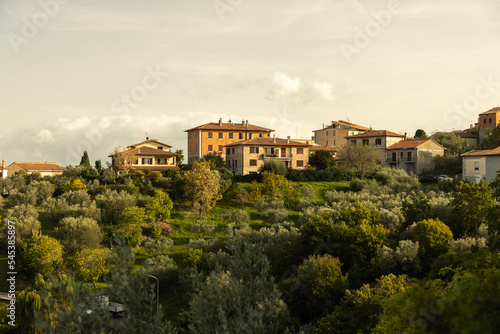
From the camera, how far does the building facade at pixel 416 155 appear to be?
81062 millimetres

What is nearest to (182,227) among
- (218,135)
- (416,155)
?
(218,135)

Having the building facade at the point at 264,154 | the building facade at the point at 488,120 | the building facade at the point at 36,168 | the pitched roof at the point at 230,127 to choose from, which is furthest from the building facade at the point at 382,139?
the building facade at the point at 36,168

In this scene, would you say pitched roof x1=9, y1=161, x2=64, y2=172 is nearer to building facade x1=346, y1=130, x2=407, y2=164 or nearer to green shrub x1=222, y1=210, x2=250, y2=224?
green shrub x1=222, y1=210, x2=250, y2=224

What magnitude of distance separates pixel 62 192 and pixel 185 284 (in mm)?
26014

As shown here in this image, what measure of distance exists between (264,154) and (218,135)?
1534 cm

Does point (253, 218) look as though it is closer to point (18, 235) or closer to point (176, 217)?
point (176, 217)

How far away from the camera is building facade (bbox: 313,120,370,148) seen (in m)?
118

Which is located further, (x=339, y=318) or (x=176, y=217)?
(x=176, y=217)

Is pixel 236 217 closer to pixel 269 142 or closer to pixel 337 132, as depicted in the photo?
pixel 269 142

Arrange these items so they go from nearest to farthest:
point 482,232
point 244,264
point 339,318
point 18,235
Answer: point 244,264 < point 339,318 < point 482,232 < point 18,235

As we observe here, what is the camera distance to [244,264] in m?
15.4

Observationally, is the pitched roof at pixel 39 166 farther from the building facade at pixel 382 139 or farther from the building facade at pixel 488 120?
the building facade at pixel 488 120

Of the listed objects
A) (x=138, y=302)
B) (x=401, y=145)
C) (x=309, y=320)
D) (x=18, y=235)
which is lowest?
(x=309, y=320)

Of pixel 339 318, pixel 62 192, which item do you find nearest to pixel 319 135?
pixel 62 192
